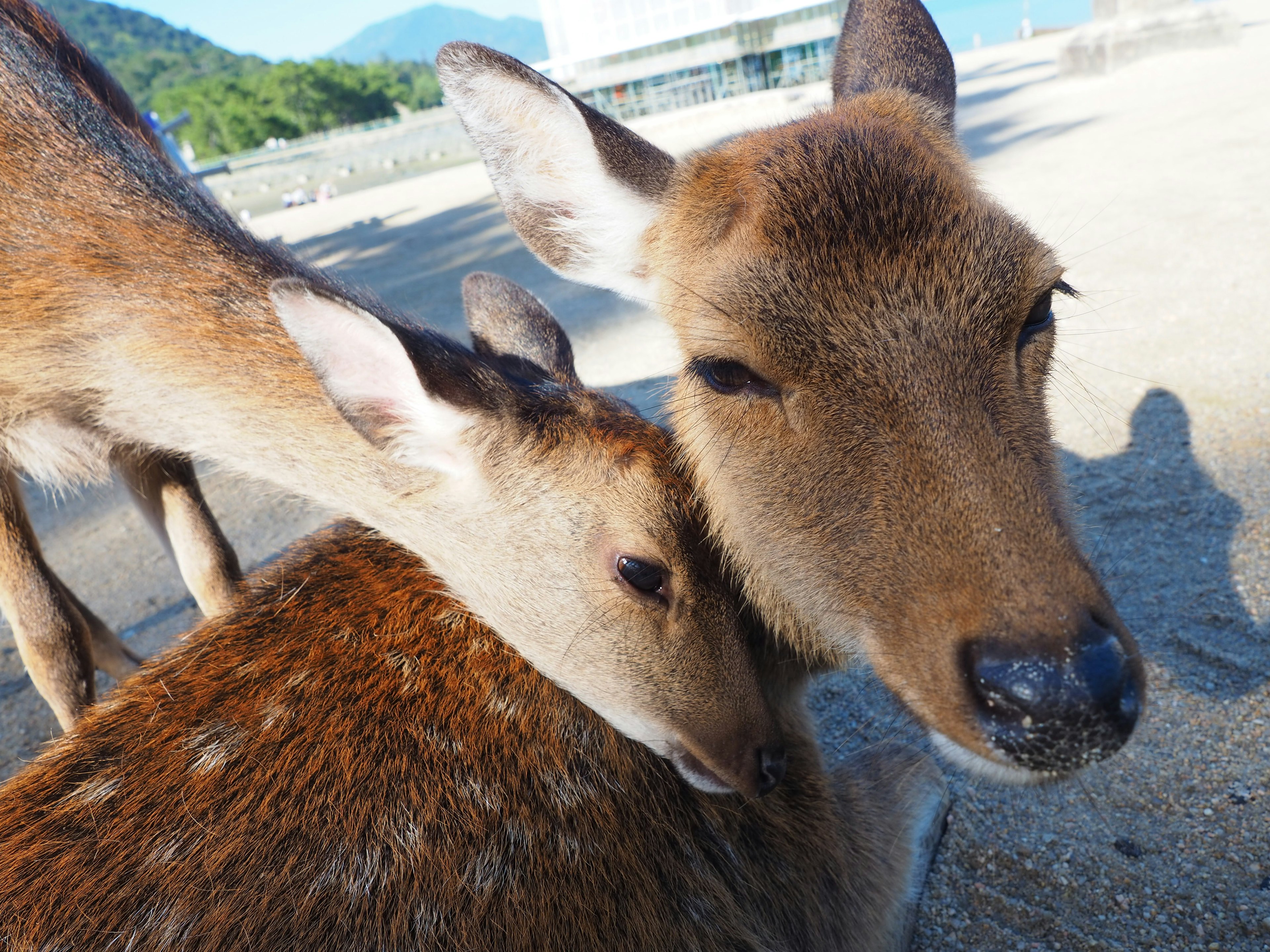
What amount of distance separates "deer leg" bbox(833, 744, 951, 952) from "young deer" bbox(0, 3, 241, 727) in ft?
8.54

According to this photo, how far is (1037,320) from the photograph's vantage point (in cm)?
198

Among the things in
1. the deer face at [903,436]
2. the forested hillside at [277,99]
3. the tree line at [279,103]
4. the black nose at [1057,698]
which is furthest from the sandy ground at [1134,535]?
the tree line at [279,103]

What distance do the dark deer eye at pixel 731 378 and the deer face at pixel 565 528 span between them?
0.35m

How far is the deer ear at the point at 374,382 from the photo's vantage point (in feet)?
7.42

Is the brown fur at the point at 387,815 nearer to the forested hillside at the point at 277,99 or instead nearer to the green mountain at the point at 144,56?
the forested hillside at the point at 277,99

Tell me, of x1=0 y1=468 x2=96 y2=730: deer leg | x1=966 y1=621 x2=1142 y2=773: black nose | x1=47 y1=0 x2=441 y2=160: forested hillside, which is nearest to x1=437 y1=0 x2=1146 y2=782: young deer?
x1=966 y1=621 x2=1142 y2=773: black nose

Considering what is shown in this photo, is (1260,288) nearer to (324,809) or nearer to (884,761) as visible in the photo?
(884,761)

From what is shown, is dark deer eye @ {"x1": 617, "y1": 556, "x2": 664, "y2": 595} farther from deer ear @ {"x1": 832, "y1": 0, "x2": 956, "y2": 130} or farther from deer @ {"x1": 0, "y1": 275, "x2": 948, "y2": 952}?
deer ear @ {"x1": 832, "y1": 0, "x2": 956, "y2": 130}

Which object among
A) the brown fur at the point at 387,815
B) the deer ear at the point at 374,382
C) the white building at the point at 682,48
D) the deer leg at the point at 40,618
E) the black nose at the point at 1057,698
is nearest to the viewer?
the black nose at the point at 1057,698

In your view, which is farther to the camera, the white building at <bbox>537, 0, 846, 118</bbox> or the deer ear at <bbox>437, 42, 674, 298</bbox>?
the white building at <bbox>537, 0, 846, 118</bbox>

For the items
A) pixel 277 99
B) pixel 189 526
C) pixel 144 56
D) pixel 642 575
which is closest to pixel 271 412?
pixel 189 526

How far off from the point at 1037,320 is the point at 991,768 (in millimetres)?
1001

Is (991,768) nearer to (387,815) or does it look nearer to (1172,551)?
(387,815)

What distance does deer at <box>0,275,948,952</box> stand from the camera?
177cm
